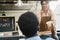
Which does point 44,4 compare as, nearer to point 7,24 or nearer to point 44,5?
point 44,5

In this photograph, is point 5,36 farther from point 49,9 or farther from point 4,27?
point 49,9

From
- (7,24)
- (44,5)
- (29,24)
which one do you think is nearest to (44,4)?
(44,5)

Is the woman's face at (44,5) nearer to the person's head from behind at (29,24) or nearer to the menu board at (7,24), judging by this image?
the menu board at (7,24)

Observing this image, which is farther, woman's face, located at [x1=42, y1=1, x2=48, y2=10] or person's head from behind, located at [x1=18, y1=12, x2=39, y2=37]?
woman's face, located at [x1=42, y1=1, x2=48, y2=10]

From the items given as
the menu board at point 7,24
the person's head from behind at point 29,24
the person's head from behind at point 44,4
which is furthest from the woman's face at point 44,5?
the person's head from behind at point 29,24

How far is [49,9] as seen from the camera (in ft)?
6.41

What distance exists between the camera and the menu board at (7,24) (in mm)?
1922

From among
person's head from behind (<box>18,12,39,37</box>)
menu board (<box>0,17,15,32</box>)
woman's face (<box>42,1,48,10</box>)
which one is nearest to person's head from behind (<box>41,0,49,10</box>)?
woman's face (<box>42,1,48,10</box>)

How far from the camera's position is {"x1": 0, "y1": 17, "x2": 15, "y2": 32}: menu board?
1.92 meters

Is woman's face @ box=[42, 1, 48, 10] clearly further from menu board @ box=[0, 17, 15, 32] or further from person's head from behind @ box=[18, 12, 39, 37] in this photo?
person's head from behind @ box=[18, 12, 39, 37]

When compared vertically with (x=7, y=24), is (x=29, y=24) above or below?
above

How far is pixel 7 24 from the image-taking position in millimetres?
1934

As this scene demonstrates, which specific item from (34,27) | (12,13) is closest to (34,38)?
(34,27)

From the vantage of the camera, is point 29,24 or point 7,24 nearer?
point 29,24
